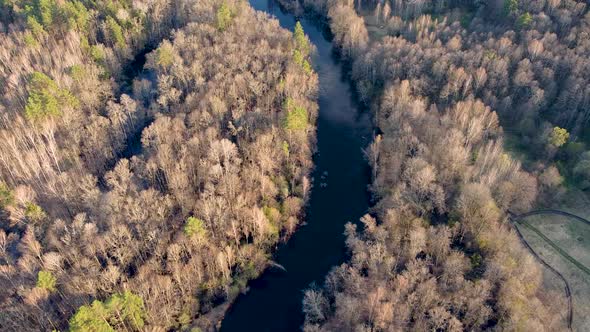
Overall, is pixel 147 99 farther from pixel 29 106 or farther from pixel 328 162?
pixel 328 162

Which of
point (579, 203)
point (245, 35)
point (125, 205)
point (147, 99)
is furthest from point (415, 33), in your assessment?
point (125, 205)

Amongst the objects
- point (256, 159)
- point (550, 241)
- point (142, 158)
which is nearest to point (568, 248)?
point (550, 241)

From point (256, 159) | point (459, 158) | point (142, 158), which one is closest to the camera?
point (459, 158)

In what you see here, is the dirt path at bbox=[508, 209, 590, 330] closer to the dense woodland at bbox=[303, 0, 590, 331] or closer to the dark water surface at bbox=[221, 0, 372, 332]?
the dense woodland at bbox=[303, 0, 590, 331]

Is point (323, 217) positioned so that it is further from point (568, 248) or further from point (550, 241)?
point (568, 248)

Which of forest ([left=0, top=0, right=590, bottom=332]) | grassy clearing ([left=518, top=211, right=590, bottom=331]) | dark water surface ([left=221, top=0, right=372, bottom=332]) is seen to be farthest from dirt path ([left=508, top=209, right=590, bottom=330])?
dark water surface ([left=221, top=0, right=372, bottom=332])
